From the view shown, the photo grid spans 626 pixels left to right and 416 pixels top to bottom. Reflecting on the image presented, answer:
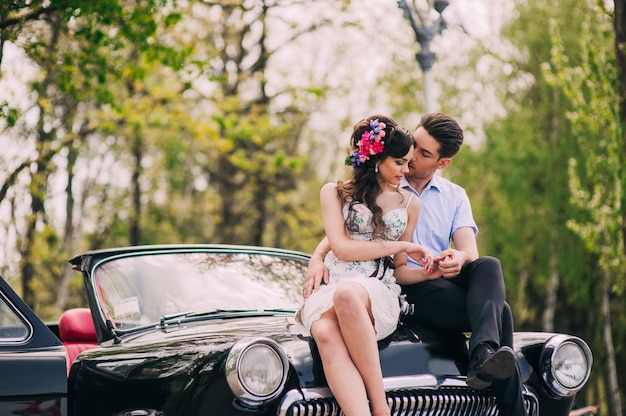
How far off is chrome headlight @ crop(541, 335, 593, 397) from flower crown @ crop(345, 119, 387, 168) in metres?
1.22

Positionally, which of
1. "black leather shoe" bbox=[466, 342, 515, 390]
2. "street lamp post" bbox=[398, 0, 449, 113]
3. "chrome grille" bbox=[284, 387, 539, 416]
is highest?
"street lamp post" bbox=[398, 0, 449, 113]

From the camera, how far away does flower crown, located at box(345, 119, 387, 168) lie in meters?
4.07

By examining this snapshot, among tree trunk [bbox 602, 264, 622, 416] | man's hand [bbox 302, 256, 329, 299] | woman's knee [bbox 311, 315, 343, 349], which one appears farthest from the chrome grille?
tree trunk [bbox 602, 264, 622, 416]

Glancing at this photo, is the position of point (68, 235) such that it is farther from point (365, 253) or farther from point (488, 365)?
point (488, 365)

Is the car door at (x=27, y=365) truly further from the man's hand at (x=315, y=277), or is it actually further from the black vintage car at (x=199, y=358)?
the man's hand at (x=315, y=277)

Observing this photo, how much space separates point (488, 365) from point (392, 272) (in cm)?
78

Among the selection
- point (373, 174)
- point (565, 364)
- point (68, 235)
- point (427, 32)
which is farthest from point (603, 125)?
point (68, 235)

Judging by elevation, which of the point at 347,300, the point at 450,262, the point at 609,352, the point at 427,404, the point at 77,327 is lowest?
the point at 609,352

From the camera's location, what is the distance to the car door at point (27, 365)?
355cm

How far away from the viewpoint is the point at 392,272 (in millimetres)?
4141

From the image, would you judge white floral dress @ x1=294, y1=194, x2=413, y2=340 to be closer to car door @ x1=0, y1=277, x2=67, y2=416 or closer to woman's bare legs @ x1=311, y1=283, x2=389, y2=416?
woman's bare legs @ x1=311, y1=283, x2=389, y2=416

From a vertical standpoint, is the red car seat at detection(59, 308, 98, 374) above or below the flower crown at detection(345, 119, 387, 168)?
below

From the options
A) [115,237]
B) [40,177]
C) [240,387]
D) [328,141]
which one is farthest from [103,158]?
[240,387]

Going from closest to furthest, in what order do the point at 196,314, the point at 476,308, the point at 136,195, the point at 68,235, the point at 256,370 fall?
the point at 256,370
the point at 476,308
the point at 196,314
the point at 68,235
the point at 136,195
